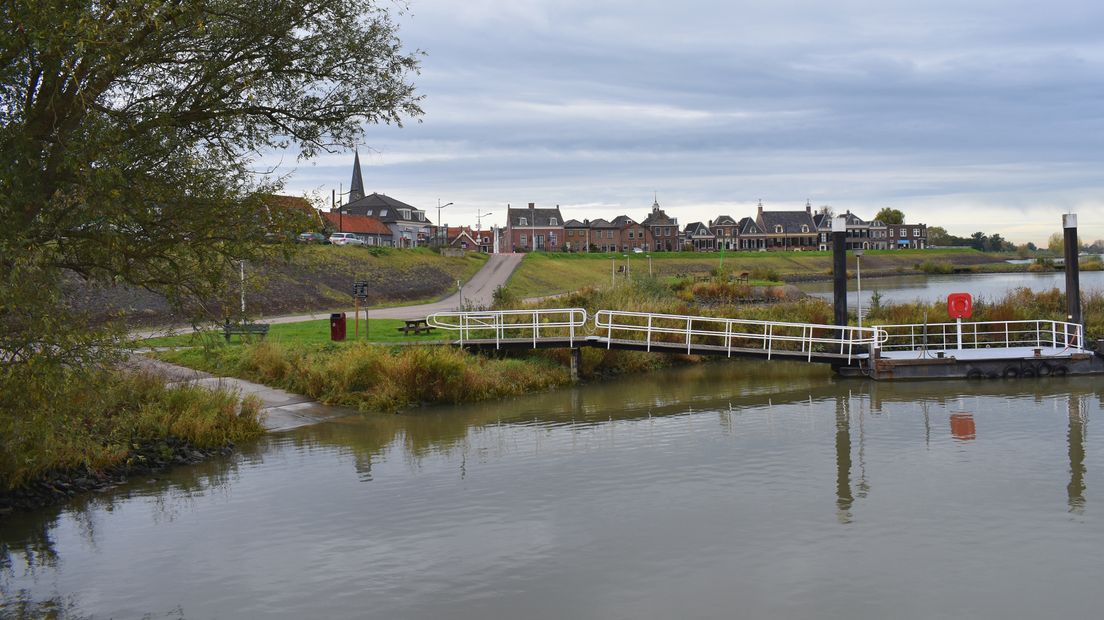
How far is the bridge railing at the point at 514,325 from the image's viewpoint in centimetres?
2961

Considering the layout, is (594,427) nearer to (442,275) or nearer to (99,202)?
(99,202)

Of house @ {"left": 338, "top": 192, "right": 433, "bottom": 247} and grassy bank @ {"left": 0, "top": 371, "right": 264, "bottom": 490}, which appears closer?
grassy bank @ {"left": 0, "top": 371, "right": 264, "bottom": 490}

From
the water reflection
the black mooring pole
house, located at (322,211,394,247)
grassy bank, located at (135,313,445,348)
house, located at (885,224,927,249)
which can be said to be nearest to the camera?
the water reflection

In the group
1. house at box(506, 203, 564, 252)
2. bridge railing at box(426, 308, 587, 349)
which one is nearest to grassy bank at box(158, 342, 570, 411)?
bridge railing at box(426, 308, 587, 349)

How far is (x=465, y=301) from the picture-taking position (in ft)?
146

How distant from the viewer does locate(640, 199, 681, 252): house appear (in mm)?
140500

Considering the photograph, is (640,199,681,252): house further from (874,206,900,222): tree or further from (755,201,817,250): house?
(874,206,900,222): tree

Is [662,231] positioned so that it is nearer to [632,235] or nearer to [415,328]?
[632,235]

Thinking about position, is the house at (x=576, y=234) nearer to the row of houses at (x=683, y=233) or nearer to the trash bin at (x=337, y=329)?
the row of houses at (x=683, y=233)

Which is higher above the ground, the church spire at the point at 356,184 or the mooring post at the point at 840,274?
the church spire at the point at 356,184

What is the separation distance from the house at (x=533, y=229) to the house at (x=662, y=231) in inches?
561

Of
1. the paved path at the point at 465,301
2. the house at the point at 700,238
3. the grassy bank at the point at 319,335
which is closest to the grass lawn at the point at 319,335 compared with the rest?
the grassy bank at the point at 319,335

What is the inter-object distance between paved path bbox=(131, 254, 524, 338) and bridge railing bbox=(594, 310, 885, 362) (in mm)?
7678

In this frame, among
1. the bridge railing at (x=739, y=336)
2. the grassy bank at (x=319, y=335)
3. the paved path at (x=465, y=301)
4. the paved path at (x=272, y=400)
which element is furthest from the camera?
the paved path at (x=465, y=301)
